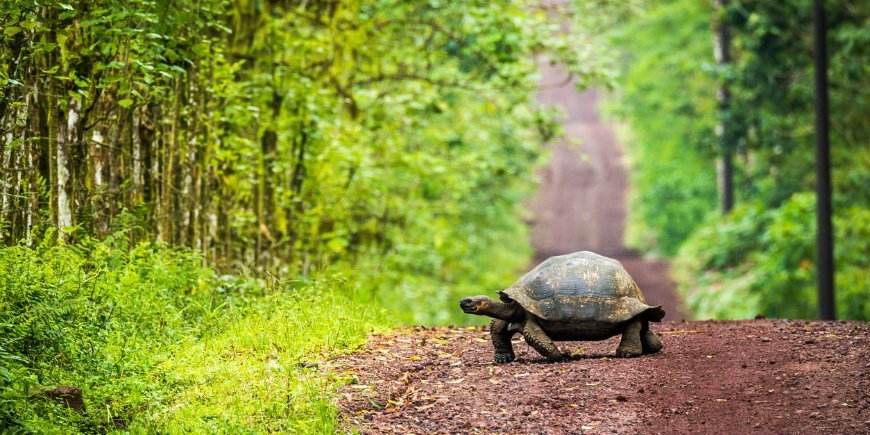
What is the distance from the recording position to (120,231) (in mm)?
10289

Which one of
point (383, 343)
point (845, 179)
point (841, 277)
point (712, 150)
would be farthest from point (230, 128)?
point (712, 150)

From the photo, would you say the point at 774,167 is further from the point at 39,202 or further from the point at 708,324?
the point at 39,202

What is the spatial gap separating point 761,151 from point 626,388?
24.9 metres

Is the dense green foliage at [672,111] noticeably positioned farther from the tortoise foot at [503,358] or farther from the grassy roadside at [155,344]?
the tortoise foot at [503,358]

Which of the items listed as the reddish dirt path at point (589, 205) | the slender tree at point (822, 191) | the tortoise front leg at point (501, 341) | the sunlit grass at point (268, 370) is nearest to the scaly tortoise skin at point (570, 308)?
the tortoise front leg at point (501, 341)

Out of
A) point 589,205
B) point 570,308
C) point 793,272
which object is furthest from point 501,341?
point 589,205

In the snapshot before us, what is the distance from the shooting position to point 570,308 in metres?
8.78

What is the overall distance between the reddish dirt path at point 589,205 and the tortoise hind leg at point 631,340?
2388 centimetres

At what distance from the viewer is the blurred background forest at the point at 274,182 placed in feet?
26.9

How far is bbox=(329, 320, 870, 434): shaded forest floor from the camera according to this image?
24.1 feet

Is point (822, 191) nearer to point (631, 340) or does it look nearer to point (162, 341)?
point (631, 340)

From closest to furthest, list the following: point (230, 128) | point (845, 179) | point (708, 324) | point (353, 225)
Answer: point (708, 324) → point (230, 128) → point (353, 225) → point (845, 179)

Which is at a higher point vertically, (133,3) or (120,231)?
(133,3)

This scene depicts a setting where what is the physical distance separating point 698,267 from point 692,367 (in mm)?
25146
